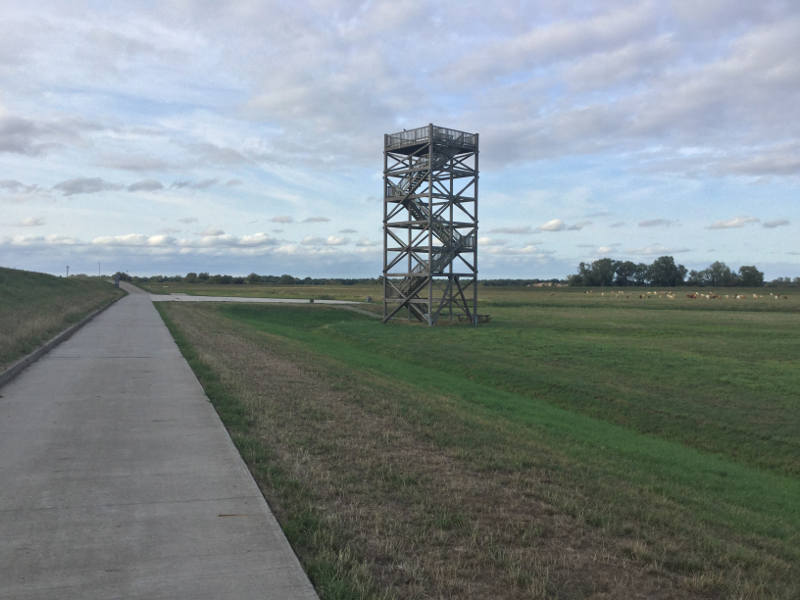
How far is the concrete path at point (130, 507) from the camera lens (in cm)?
448

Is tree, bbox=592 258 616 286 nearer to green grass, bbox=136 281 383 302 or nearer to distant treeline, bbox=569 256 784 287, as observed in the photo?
distant treeline, bbox=569 256 784 287

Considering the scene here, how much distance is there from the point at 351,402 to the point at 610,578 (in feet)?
24.1

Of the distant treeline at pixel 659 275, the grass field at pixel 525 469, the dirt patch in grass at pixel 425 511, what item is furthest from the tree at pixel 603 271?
the dirt patch in grass at pixel 425 511

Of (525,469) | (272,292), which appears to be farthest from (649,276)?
(525,469)

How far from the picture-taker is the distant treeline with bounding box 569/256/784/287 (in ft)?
543

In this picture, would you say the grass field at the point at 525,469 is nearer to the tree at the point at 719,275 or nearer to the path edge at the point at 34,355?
the path edge at the point at 34,355

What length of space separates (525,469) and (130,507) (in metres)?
4.55

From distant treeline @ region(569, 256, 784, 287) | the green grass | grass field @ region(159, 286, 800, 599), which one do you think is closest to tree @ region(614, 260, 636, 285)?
distant treeline @ region(569, 256, 784, 287)

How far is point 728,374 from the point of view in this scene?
59.9 ft

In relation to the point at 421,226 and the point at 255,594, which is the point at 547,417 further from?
the point at 421,226

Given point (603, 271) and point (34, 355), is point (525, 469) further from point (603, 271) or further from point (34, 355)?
point (603, 271)

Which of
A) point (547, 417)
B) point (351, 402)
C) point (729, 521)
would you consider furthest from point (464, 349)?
point (729, 521)

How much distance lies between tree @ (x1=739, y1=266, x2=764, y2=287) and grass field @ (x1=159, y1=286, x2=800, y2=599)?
531ft

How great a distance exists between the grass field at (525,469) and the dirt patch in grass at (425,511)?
0.07 feet
